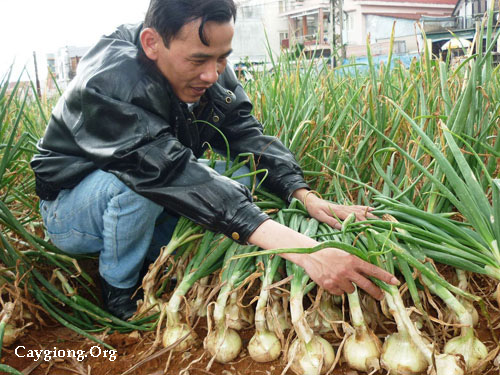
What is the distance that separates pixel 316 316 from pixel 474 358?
1.14ft

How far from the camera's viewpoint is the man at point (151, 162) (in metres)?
1.21

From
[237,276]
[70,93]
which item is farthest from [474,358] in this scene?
[70,93]

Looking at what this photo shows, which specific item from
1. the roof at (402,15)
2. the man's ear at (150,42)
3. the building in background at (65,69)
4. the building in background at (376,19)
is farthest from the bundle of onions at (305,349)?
the roof at (402,15)

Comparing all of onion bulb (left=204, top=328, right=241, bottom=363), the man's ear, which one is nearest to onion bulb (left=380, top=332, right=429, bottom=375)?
onion bulb (left=204, top=328, right=241, bottom=363)

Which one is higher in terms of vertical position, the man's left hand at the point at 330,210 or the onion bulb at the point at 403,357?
the man's left hand at the point at 330,210

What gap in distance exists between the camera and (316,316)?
3.81 ft

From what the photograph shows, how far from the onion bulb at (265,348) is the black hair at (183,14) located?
2.39ft

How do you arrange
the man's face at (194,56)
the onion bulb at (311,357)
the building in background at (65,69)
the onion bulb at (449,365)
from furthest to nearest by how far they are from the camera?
1. the building in background at (65,69)
2. the man's face at (194,56)
3. the onion bulb at (311,357)
4. the onion bulb at (449,365)

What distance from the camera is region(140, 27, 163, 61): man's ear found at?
1288 millimetres

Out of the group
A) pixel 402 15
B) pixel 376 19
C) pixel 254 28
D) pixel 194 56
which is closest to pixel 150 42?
pixel 194 56

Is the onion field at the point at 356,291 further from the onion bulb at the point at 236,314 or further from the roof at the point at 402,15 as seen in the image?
the roof at the point at 402,15

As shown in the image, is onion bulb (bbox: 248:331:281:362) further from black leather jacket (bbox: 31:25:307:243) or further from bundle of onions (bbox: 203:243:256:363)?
black leather jacket (bbox: 31:25:307:243)

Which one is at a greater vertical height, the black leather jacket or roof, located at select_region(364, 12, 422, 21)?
roof, located at select_region(364, 12, 422, 21)
